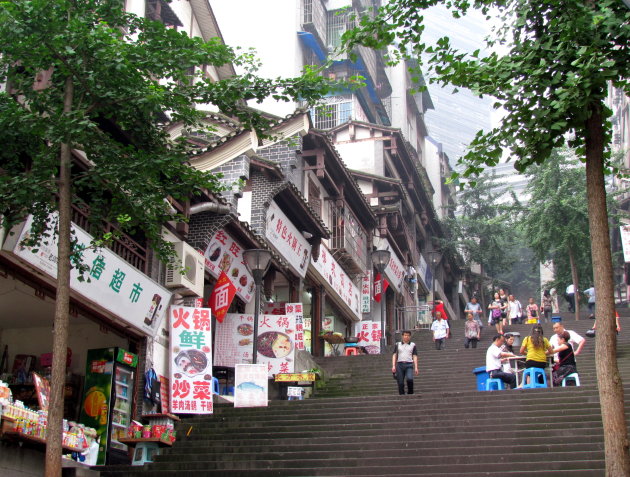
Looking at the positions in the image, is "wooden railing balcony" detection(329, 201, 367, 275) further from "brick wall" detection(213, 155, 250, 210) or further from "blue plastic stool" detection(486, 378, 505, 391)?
"blue plastic stool" detection(486, 378, 505, 391)

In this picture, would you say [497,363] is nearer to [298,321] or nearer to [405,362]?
[405,362]

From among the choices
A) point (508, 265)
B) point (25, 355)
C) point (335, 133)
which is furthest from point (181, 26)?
point (508, 265)

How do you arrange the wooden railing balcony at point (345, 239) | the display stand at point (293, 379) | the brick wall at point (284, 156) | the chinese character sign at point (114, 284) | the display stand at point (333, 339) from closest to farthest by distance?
the chinese character sign at point (114, 284)
the display stand at point (293, 379)
the brick wall at point (284, 156)
the display stand at point (333, 339)
the wooden railing balcony at point (345, 239)

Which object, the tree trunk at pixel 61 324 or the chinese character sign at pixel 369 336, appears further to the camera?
the chinese character sign at pixel 369 336

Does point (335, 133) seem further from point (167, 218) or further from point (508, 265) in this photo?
point (167, 218)

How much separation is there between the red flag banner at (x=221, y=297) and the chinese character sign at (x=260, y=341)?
22.8 inches

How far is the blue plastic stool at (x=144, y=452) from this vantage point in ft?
47.5

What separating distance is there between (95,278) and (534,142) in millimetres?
7864

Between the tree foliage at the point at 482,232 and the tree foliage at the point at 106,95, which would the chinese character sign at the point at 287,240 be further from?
the tree foliage at the point at 482,232

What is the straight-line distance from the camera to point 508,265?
149ft

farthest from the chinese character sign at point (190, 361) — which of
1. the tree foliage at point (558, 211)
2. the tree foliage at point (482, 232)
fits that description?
the tree foliage at point (482, 232)

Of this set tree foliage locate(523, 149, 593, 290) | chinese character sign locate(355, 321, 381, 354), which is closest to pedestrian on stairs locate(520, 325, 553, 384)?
chinese character sign locate(355, 321, 381, 354)

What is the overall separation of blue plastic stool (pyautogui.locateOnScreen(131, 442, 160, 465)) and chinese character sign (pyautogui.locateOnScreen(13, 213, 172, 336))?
2.25m

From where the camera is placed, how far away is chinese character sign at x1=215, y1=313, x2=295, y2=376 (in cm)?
2006
